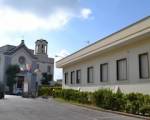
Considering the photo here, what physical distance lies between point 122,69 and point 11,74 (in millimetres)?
48034

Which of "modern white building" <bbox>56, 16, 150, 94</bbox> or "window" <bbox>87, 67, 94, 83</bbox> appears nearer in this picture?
"modern white building" <bbox>56, 16, 150, 94</bbox>

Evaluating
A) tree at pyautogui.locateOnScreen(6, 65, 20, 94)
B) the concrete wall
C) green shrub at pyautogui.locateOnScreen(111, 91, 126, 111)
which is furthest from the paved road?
tree at pyautogui.locateOnScreen(6, 65, 20, 94)

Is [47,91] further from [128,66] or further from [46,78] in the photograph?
[46,78]

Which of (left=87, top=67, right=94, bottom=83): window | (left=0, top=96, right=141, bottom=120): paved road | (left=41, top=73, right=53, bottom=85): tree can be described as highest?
(left=41, top=73, right=53, bottom=85): tree

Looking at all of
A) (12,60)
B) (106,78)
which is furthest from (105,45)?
(12,60)

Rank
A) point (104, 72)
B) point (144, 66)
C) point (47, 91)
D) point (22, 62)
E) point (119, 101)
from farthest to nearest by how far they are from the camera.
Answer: point (22, 62), point (47, 91), point (104, 72), point (144, 66), point (119, 101)

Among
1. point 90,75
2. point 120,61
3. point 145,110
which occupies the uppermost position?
point 120,61

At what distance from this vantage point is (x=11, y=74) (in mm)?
69750

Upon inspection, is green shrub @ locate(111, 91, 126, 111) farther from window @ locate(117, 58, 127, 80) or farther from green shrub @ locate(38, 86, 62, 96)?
green shrub @ locate(38, 86, 62, 96)

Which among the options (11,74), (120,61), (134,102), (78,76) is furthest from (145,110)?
(11,74)

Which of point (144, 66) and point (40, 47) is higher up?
point (40, 47)

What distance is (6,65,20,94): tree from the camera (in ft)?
228

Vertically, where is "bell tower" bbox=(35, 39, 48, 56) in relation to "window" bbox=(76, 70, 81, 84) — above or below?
above

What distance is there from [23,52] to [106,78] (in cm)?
4851
